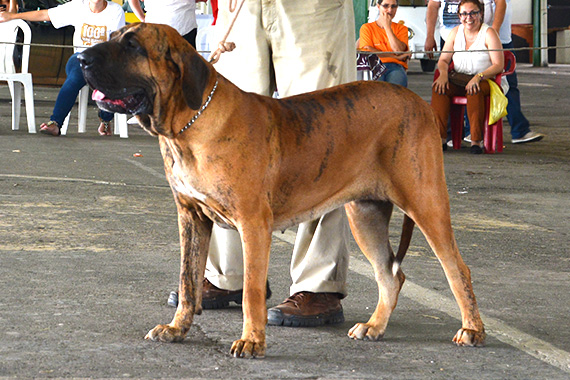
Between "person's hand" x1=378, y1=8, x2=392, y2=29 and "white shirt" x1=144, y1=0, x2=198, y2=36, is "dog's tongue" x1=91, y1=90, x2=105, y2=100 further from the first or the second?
"person's hand" x1=378, y1=8, x2=392, y2=29

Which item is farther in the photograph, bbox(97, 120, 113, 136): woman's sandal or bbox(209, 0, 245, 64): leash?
Result: bbox(97, 120, 113, 136): woman's sandal

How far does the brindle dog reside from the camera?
3.28 meters

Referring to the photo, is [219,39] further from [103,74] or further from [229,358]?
[229,358]

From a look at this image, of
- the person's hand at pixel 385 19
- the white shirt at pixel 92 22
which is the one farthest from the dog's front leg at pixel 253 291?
the person's hand at pixel 385 19

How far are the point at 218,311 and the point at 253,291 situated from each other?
799 mm

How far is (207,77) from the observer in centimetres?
336

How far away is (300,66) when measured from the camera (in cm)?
419

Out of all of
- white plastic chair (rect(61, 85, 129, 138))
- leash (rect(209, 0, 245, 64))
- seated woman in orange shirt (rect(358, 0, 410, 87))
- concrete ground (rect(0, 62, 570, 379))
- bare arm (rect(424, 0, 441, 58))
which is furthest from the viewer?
bare arm (rect(424, 0, 441, 58))

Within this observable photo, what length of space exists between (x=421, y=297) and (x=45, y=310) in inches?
68.9

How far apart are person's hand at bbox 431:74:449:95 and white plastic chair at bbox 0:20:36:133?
470 centimetres

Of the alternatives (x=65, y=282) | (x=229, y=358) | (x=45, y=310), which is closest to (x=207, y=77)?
(x=229, y=358)

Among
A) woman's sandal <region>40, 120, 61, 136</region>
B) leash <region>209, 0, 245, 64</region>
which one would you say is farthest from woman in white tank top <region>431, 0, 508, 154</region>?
leash <region>209, 0, 245, 64</region>

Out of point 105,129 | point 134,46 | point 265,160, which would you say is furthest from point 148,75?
point 105,129

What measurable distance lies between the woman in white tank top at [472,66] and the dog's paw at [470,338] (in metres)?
6.53
